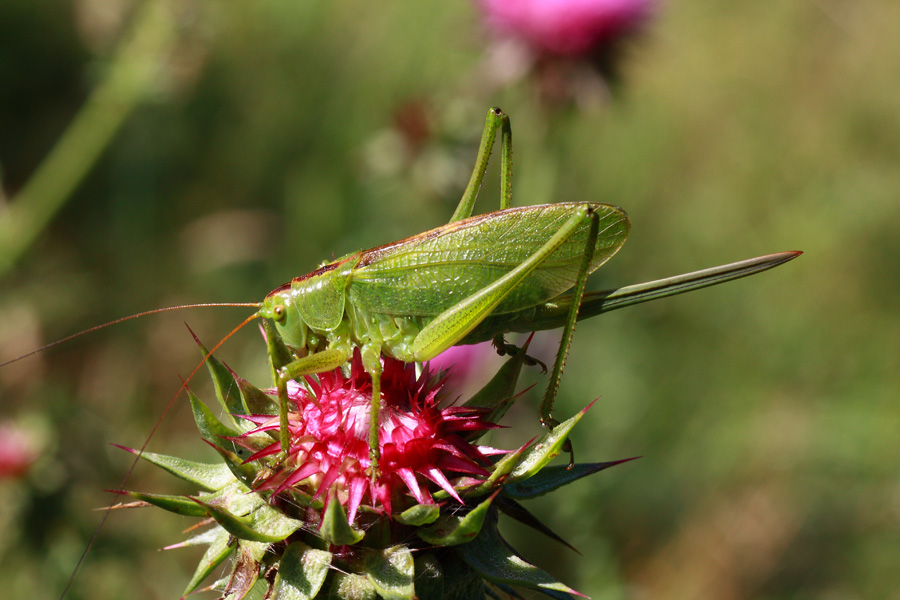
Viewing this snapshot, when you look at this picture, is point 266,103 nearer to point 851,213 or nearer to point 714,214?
point 714,214

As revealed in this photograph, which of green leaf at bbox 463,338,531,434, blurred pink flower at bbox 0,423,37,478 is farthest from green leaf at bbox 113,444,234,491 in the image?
blurred pink flower at bbox 0,423,37,478

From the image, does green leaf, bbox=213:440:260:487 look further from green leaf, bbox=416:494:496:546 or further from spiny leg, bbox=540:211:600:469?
spiny leg, bbox=540:211:600:469

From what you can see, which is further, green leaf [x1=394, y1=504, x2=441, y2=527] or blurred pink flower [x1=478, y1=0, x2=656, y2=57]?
blurred pink flower [x1=478, y1=0, x2=656, y2=57]

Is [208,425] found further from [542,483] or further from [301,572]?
[542,483]

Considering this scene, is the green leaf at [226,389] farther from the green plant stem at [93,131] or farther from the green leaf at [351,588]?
the green plant stem at [93,131]

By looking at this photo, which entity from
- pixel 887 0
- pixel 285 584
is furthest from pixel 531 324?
pixel 887 0

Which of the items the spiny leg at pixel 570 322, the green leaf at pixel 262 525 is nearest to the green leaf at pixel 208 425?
the green leaf at pixel 262 525
